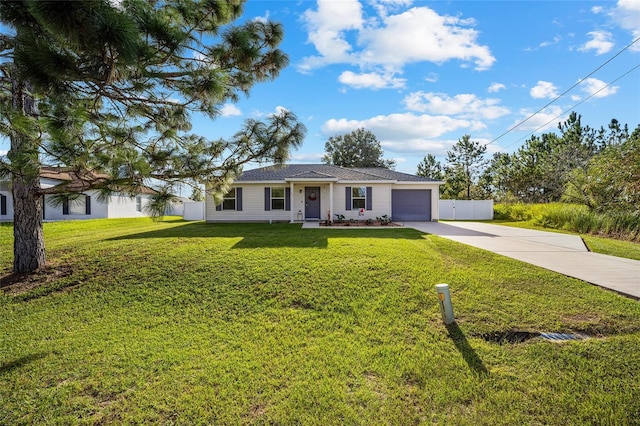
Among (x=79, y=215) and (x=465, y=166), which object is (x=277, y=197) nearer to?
(x=79, y=215)

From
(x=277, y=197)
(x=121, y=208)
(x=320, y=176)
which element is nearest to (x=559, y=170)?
(x=320, y=176)

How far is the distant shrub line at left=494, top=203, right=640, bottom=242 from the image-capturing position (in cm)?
1113

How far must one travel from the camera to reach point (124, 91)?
417 cm

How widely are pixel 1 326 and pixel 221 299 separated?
3.09 meters

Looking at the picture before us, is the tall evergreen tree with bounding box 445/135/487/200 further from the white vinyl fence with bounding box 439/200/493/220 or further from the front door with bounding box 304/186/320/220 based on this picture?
the front door with bounding box 304/186/320/220

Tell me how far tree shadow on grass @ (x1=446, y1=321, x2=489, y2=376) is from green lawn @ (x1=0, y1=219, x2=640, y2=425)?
1.0 inches

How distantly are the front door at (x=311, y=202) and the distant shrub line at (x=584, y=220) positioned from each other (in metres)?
12.5

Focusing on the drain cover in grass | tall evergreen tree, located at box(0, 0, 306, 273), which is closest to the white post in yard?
the drain cover in grass

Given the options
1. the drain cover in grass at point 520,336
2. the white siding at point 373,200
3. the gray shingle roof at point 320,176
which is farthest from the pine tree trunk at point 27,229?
the white siding at point 373,200

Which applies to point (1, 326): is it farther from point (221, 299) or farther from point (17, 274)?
point (221, 299)

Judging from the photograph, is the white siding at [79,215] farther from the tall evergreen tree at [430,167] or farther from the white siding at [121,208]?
the tall evergreen tree at [430,167]

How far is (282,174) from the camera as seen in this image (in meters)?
16.2

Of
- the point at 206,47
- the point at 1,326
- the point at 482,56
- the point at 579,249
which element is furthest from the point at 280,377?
the point at 482,56

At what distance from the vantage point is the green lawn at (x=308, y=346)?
8.23ft
